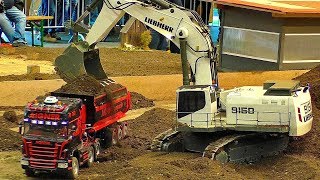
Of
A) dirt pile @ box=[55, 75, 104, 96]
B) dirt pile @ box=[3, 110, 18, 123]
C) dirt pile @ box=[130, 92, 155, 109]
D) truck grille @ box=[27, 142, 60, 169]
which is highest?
dirt pile @ box=[55, 75, 104, 96]

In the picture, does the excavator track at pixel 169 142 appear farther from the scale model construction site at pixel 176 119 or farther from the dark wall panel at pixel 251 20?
the dark wall panel at pixel 251 20

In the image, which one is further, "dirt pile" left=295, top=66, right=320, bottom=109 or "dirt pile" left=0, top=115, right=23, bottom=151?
"dirt pile" left=295, top=66, right=320, bottom=109

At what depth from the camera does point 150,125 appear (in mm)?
14180

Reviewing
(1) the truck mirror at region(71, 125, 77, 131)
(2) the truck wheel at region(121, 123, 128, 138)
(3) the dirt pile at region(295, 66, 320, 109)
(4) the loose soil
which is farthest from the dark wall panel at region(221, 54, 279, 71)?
(1) the truck mirror at region(71, 125, 77, 131)

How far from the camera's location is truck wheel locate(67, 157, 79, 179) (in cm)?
1047

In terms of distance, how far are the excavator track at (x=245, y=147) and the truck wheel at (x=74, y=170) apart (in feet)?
5.61

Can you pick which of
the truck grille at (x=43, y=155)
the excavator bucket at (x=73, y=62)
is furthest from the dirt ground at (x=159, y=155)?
the excavator bucket at (x=73, y=62)

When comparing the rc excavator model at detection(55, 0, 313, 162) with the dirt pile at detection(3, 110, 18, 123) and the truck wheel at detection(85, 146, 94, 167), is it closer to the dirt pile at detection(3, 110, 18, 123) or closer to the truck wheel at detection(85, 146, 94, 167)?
the truck wheel at detection(85, 146, 94, 167)

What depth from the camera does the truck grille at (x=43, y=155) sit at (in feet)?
33.9

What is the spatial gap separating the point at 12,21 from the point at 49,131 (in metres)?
11.3

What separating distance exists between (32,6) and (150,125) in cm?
1004

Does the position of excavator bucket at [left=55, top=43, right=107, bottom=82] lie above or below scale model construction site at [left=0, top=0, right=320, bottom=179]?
above

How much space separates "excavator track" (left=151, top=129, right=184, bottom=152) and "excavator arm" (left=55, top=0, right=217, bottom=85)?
793mm

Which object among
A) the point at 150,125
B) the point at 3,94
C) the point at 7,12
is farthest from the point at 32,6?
the point at 150,125
